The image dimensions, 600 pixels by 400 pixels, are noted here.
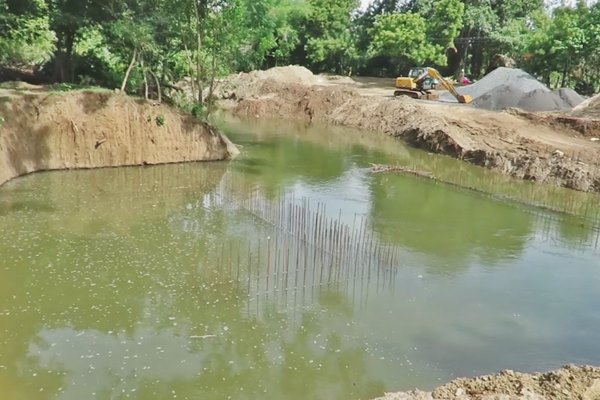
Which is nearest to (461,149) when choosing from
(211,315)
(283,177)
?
(283,177)

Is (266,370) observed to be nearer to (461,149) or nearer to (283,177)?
(283,177)

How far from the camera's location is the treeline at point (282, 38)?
1683cm

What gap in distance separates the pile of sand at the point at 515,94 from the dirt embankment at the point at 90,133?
1396 cm

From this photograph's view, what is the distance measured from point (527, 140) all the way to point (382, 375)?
1440 cm

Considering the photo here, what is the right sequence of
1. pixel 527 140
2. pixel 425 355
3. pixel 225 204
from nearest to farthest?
pixel 425 355 → pixel 225 204 → pixel 527 140

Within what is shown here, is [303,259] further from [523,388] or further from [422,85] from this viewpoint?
[422,85]

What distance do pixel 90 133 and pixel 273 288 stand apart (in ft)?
28.3

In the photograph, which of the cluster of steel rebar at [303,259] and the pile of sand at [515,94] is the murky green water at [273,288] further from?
the pile of sand at [515,94]

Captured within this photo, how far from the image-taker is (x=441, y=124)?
21.6m

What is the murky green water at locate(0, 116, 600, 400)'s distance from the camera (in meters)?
6.39

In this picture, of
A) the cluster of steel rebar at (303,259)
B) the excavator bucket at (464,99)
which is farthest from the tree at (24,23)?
the excavator bucket at (464,99)

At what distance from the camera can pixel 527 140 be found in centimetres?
1877

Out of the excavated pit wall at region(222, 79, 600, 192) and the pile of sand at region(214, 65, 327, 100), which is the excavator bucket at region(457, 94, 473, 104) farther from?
the pile of sand at region(214, 65, 327, 100)

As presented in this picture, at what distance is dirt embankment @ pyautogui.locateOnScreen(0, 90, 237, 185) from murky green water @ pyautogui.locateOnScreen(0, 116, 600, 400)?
26.7 inches
